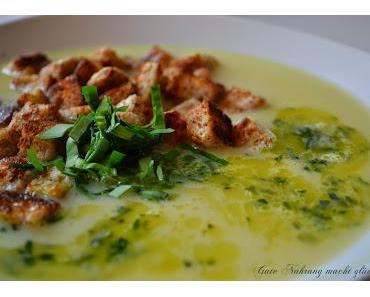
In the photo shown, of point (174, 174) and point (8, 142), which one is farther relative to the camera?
point (8, 142)

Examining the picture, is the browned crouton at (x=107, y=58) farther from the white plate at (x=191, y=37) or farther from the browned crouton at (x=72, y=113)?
the browned crouton at (x=72, y=113)

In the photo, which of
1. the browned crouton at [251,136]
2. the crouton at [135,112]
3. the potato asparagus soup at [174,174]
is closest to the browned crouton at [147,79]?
the potato asparagus soup at [174,174]

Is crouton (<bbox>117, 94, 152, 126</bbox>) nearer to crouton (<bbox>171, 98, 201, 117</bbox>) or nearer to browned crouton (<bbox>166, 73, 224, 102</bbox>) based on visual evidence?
crouton (<bbox>171, 98, 201, 117</bbox>)

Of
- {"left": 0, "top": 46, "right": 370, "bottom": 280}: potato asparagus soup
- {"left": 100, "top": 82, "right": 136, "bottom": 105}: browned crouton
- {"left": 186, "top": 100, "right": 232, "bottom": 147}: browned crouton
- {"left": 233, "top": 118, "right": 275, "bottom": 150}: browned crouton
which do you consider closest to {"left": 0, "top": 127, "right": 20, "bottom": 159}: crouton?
{"left": 0, "top": 46, "right": 370, "bottom": 280}: potato asparagus soup

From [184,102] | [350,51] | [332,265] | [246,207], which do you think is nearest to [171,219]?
[246,207]

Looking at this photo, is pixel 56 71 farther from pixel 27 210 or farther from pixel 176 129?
pixel 27 210

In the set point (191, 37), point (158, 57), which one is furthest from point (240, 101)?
point (191, 37)

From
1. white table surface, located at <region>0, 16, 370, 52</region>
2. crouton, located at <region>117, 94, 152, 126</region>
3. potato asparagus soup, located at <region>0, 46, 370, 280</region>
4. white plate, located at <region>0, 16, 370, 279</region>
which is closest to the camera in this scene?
potato asparagus soup, located at <region>0, 46, 370, 280</region>
